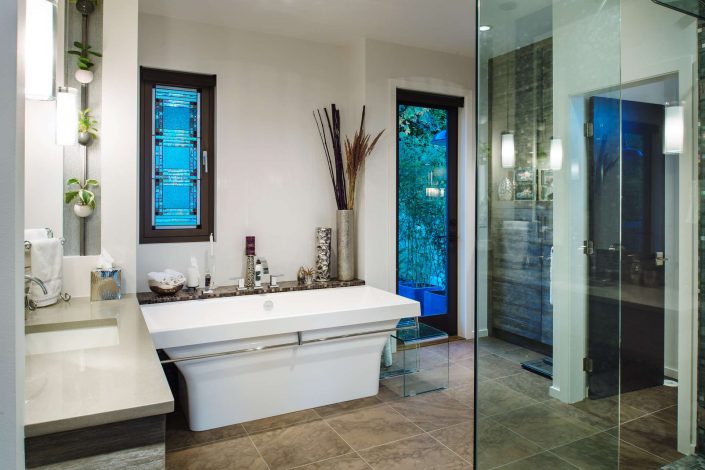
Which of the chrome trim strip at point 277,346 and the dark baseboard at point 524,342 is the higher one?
the dark baseboard at point 524,342

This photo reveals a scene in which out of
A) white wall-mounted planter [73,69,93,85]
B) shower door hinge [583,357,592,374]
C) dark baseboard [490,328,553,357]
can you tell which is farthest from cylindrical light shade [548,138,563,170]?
white wall-mounted planter [73,69,93,85]

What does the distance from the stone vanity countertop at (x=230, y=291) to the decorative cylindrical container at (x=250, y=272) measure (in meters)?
0.09

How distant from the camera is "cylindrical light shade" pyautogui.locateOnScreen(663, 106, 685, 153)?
2496mm

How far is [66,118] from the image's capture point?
2.59 m

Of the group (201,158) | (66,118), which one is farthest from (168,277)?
(66,118)

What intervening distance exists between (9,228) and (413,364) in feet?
11.5

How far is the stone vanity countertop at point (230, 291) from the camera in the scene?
3359 millimetres

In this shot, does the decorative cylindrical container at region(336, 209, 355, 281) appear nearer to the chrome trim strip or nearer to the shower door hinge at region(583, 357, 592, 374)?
the chrome trim strip

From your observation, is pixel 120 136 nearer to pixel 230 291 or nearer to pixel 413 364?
pixel 230 291

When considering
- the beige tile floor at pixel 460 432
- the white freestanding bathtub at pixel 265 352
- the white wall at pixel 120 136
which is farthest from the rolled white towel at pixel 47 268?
the beige tile floor at pixel 460 432

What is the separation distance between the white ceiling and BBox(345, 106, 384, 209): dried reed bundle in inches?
26.1

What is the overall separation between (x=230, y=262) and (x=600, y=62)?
291cm

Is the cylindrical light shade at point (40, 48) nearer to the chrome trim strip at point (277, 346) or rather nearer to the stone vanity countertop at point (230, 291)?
the chrome trim strip at point (277, 346)

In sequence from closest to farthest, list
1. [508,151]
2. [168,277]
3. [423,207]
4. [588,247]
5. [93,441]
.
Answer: [93,441], [508,151], [588,247], [168,277], [423,207]
